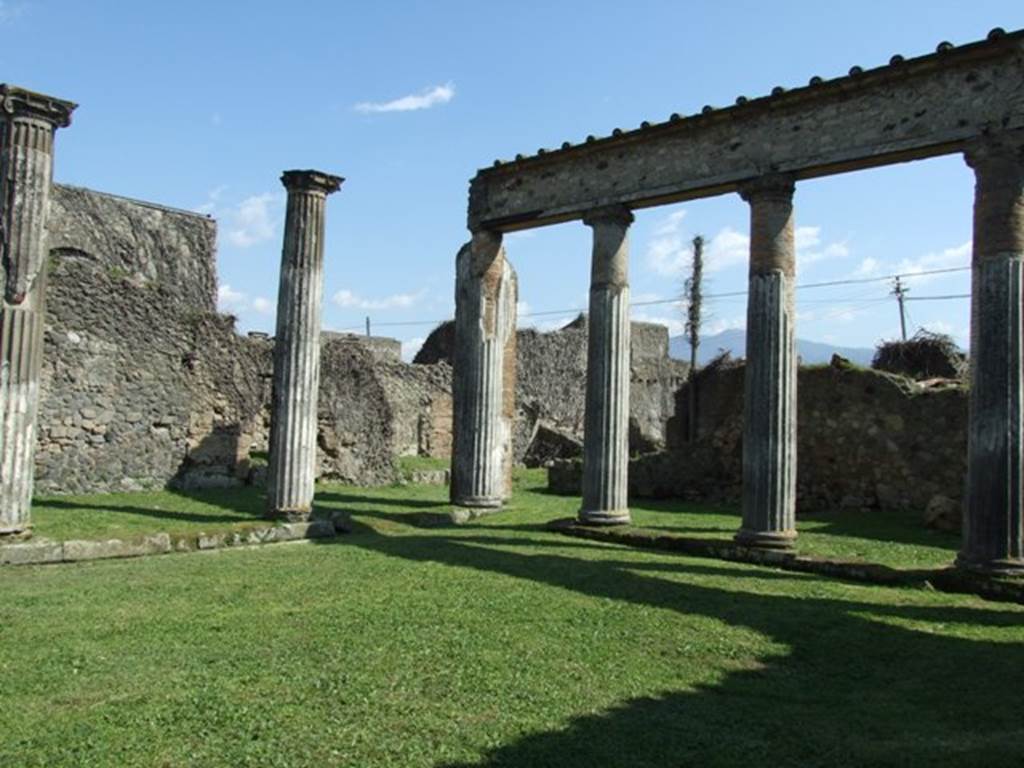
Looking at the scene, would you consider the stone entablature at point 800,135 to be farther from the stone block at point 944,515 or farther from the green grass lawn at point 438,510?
the stone block at point 944,515

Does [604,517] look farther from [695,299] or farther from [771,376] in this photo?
[695,299]

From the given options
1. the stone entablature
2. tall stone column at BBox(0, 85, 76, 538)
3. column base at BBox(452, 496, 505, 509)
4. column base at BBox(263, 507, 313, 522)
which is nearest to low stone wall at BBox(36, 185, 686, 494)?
tall stone column at BBox(0, 85, 76, 538)

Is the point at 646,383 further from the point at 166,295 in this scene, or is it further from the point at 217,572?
the point at 217,572

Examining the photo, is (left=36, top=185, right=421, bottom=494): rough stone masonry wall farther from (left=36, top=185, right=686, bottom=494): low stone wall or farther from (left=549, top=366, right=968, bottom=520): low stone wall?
(left=549, top=366, right=968, bottom=520): low stone wall

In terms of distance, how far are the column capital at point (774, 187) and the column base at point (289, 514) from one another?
673 cm

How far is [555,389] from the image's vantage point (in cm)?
2878

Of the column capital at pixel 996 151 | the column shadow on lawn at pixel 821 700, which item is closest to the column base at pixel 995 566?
the column shadow on lawn at pixel 821 700

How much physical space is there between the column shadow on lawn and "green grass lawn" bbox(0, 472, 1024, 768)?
0.06 feet

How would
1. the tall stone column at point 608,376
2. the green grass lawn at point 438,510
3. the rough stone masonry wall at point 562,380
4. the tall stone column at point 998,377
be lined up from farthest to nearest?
the rough stone masonry wall at point 562,380, the tall stone column at point 608,376, the green grass lawn at point 438,510, the tall stone column at point 998,377

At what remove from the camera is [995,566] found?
805 cm

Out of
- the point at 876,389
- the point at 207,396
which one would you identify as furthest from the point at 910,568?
the point at 207,396

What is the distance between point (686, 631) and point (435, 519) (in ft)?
22.6

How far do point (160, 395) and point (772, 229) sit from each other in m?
10.2

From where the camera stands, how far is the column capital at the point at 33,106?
361 inches
